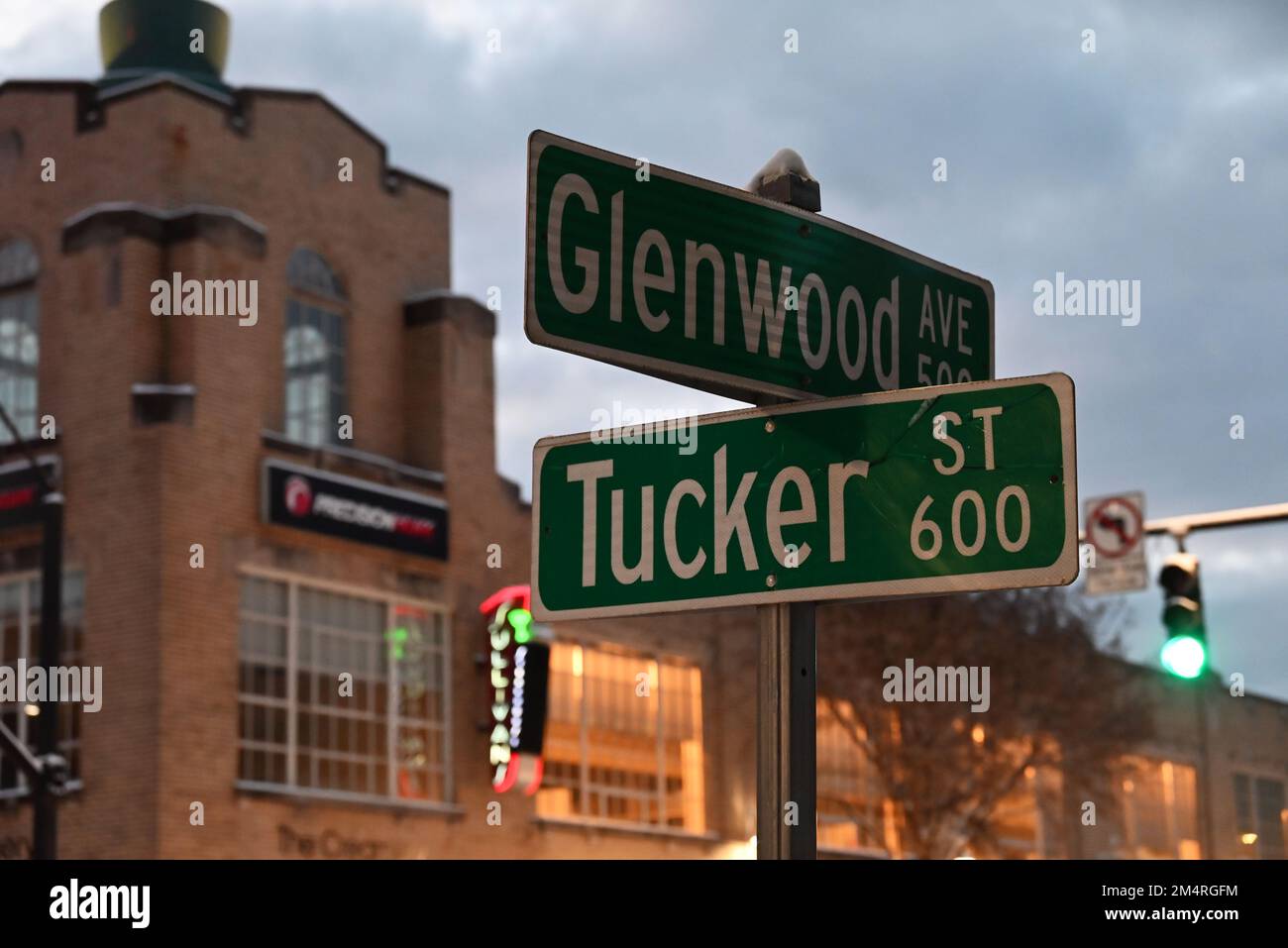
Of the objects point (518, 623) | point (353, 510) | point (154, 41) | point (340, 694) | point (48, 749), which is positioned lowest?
point (48, 749)

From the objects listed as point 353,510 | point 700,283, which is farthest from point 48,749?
point 700,283

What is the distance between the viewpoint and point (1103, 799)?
125ft

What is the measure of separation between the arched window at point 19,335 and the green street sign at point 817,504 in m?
26.0

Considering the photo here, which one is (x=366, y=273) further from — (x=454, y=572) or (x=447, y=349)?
(x=454, y=572)

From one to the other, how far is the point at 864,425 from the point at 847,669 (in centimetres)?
3143

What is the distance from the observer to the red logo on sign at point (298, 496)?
94.2 feet

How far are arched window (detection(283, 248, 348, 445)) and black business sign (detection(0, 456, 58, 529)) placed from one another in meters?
3.95

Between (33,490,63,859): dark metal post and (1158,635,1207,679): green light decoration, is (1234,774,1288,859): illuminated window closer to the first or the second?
(1158,635,1207,679): green light decoration

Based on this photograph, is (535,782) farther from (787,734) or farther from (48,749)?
(787,734)

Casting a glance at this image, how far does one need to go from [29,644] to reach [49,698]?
10.6m

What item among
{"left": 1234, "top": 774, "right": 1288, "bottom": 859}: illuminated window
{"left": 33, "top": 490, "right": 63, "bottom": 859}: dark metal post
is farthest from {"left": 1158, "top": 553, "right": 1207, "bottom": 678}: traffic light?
{"left": 1234, "top": 774, "right": 1288, "bottom": 859}: illuminated window

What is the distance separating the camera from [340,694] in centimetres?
2934
